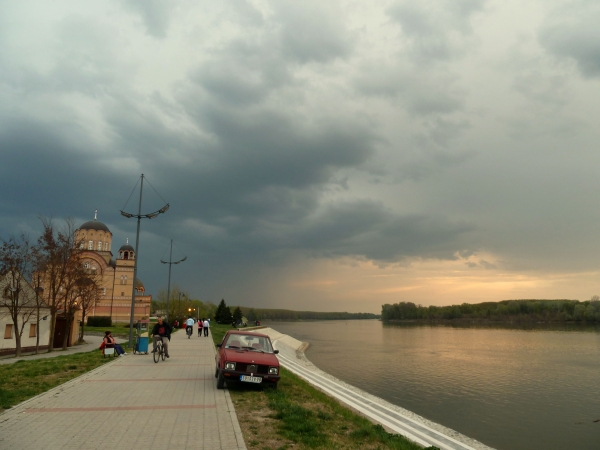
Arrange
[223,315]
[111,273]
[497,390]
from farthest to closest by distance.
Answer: [223,315]
[111,273]
[497,390]

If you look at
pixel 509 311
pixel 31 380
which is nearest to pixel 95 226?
pixel 31 380

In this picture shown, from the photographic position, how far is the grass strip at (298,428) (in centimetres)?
692

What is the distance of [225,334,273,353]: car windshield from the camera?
11.9m

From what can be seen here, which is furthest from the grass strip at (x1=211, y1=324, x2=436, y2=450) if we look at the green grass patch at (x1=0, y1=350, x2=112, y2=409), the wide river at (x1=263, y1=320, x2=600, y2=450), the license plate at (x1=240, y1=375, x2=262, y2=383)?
the wide river at (x1=263, y1=320, x2=600, y2=450)

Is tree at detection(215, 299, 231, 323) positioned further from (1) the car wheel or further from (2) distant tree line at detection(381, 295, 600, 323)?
(2) distant tree line at detection(381, 295, 600, 323)

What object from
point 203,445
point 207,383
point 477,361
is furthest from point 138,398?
point 477,361

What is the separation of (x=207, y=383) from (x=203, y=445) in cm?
598

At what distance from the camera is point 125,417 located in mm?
7812

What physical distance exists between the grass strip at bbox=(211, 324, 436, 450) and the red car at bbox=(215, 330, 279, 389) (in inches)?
14.9

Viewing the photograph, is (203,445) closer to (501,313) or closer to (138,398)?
(138,398)

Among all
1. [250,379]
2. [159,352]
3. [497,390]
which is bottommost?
[497,390]

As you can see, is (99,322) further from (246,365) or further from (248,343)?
(246,365)

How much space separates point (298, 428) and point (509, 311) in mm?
147498

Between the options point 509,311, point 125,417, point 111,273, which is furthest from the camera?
point 509,311
